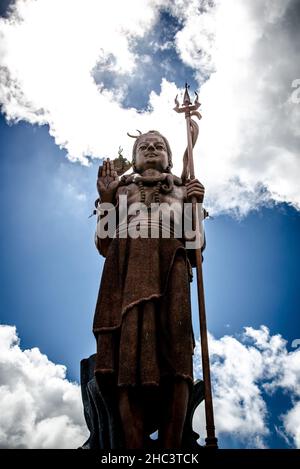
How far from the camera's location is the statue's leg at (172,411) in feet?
19.2

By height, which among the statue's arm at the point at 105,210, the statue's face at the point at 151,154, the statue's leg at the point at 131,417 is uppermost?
the statue's face at the point at 151,154

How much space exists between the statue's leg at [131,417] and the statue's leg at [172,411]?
0.26 meters

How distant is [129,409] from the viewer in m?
5.95

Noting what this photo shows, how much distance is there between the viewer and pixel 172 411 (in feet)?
19.6

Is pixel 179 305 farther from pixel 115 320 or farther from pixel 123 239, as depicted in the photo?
pixel 123 239

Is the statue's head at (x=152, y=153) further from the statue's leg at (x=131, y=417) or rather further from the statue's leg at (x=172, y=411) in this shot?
the statue's leg at (x=131, y=417)

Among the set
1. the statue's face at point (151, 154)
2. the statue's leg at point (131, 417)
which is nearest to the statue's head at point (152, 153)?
the statue's face at point (151, 154)

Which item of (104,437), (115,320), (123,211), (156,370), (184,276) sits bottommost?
(104,437)

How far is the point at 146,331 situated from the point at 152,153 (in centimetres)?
315

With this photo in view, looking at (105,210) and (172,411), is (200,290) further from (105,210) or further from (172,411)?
(105,210)

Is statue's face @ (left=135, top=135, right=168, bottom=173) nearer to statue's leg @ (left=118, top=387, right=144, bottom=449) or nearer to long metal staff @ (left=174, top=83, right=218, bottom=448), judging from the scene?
long metal staff @ (left=174, top=83, right=218, bottom=448)

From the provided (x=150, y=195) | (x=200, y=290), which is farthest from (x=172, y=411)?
(x=150, y=195)
